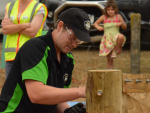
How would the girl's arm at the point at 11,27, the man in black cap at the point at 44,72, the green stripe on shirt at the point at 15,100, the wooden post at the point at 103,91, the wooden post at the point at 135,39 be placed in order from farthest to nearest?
the wooden post at the point at 135,39, the girl's arm at the point at 11,27, the green stripe on shirt at the point at 15,100, the man in black cap at the point at 44,72, the wooden post at the point at 103,91

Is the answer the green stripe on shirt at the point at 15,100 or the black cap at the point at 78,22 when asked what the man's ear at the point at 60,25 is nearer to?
the black cap at the point at 78,22

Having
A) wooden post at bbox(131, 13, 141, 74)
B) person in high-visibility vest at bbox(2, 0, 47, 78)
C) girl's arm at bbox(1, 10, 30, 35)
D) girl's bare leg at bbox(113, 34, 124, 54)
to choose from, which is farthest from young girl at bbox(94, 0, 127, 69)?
girl's arm at bbox(1, 10, 30, 35)

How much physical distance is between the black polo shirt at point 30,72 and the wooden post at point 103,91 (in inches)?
13.4

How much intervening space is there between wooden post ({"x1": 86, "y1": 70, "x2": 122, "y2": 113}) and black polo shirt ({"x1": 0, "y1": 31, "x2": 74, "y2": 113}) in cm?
34

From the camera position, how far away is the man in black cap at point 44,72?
1699mm

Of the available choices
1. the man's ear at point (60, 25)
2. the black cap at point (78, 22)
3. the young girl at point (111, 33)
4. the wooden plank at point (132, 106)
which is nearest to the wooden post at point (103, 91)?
the wooden plank at point (132, 106)

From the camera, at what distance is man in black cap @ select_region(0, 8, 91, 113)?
5.57 feet

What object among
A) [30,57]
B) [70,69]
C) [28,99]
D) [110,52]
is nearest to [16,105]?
[28,99]

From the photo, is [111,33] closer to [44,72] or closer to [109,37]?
[109,37]

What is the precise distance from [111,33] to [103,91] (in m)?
3.70

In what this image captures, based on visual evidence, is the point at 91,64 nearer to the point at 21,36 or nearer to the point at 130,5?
the point at 130,5

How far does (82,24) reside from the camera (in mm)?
1951

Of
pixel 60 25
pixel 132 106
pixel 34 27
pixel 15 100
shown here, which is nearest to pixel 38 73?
pixel 15 100

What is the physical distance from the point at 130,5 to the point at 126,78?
454 cm
